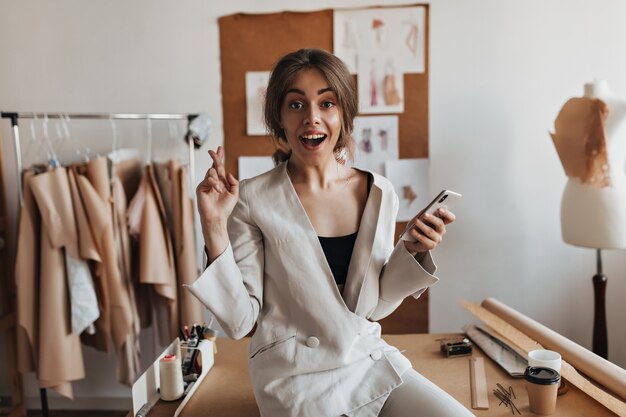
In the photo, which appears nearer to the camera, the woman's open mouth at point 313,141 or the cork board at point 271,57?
the woman's open mouth at point 313,141

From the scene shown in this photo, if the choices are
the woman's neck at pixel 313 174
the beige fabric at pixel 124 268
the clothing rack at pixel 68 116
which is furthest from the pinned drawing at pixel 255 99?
the woman's neck at pixel 313 174

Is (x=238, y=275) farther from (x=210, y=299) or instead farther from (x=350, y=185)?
(x=350, y=185)

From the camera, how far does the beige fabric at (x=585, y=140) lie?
2.15m

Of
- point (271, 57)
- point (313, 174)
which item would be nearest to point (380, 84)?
point (271, 57)

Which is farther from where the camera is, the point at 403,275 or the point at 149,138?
the point at 149,138

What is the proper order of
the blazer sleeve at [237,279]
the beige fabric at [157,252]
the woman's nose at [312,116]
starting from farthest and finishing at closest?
1. the beige fabric at [157,252]
2. the woman's nose at [312,116]
3. the blazer sleeve at [237,279]

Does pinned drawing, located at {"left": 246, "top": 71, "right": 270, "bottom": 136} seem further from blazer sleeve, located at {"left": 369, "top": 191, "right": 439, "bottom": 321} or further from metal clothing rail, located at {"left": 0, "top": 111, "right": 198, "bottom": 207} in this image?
blazer sleeve, located at {"left": 369, "top": 191, "right": 439, "bottom": 321}

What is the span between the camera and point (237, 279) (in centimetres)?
135

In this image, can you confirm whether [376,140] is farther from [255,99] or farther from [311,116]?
[311,116]

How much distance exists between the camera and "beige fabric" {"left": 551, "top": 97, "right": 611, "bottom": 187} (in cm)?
215

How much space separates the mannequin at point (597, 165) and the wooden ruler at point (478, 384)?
0.75m

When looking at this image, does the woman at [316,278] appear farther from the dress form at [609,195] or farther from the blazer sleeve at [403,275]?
the dress form at [609,195]

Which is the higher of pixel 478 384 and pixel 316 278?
pixel 316 278

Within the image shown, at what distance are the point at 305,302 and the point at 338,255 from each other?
158 millimetres
